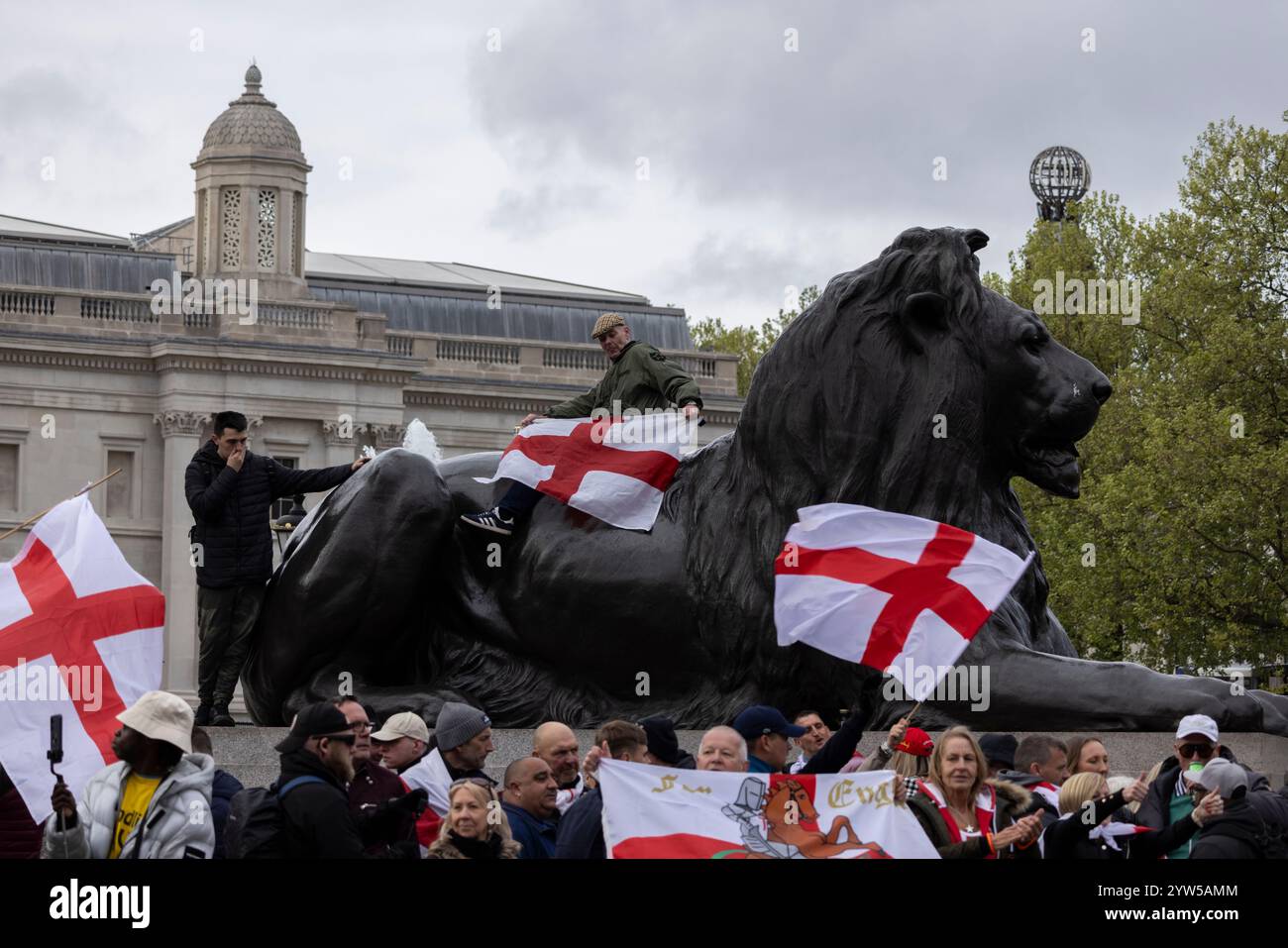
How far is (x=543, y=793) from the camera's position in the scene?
9.88 m

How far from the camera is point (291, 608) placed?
1309 centimetres

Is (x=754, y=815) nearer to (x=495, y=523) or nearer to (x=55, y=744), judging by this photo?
(x=55, y=744)

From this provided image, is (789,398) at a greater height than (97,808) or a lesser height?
greater

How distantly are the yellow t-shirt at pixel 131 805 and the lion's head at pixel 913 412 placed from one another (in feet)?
13.8

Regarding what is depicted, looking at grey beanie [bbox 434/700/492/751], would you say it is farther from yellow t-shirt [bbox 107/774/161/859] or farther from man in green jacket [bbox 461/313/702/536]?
man in green jacket [bbox 461/313/702/536]

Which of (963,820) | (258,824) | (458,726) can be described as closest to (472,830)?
(258,824)

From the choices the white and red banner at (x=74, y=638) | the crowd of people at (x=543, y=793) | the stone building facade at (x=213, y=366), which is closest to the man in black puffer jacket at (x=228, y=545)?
the white and red banner at (x=74, y=638)

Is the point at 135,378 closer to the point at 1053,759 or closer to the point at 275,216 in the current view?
the point at 275,216

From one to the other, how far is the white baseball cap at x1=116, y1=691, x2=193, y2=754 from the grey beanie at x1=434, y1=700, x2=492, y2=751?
2.14 metres

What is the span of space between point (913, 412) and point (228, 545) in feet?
10.7

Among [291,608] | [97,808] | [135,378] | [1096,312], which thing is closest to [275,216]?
[135,378]
